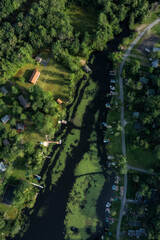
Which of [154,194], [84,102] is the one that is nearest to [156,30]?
[84,102]

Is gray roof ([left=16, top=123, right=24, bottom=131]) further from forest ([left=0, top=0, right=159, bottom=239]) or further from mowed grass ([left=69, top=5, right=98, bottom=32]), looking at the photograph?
mowed grass ([left=69, top=5, right=98, bottom=32])

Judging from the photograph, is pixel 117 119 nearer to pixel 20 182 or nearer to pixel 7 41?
pixel 20 182

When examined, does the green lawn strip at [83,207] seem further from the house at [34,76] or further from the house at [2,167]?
the house at [34,76]

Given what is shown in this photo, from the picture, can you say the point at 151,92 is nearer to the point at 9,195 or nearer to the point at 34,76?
the point at 34,76

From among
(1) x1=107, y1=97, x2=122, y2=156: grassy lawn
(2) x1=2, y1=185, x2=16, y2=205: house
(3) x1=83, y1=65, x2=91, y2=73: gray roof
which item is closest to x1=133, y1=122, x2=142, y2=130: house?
(1) x1=107, y1=97, x2=122, y2=156: grassy lawn

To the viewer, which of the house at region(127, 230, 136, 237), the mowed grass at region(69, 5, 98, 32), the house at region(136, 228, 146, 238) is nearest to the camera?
the house at region(136, 228, 146, 238)

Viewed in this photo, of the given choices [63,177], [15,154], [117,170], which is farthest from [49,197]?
[117,170]
